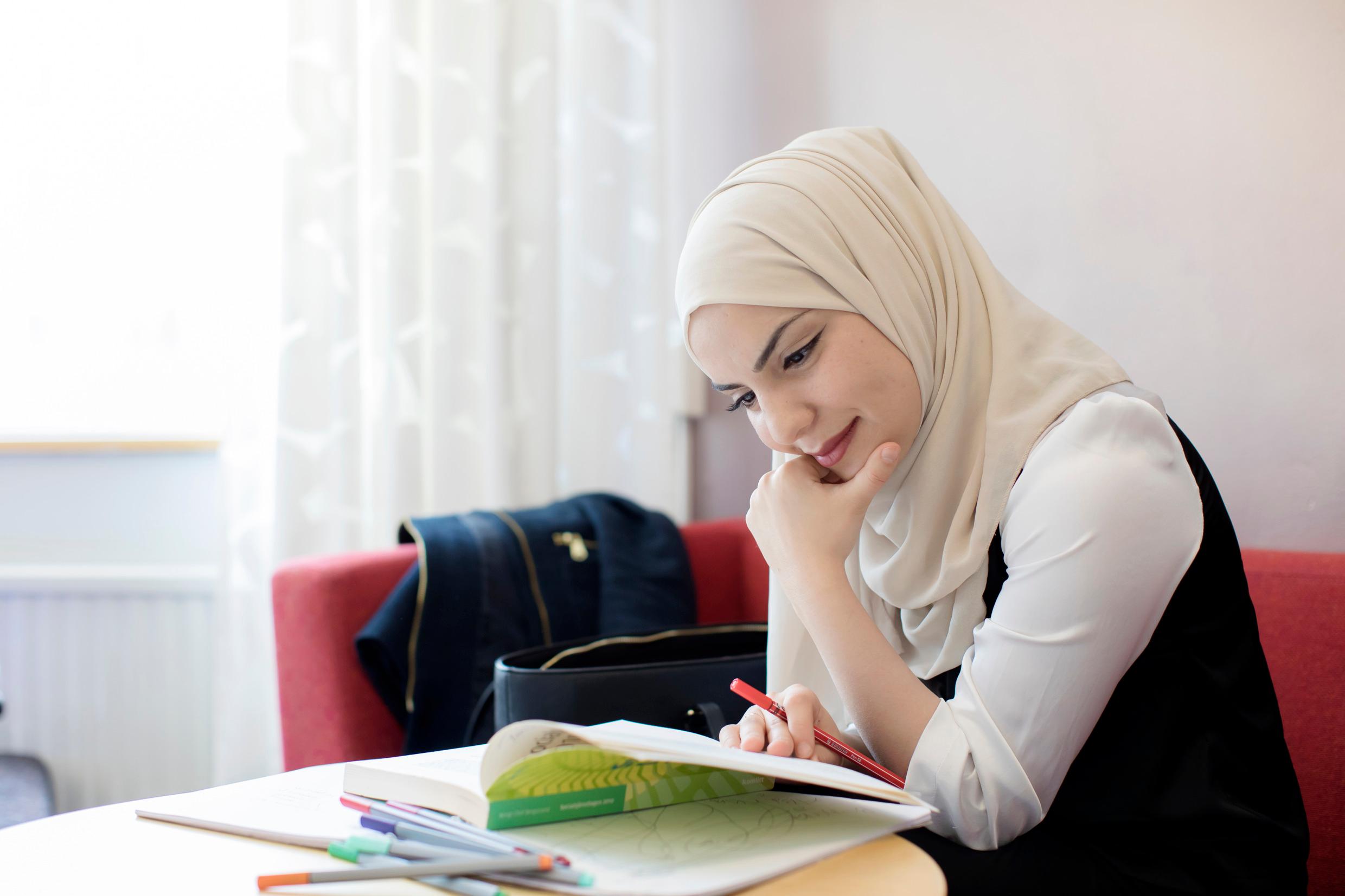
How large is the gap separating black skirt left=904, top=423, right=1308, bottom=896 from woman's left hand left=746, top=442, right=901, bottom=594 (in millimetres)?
250

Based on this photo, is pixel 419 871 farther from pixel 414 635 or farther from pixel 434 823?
pixel 414 635

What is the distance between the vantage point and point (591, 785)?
627 mm

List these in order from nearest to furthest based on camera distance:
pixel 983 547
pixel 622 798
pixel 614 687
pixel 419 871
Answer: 1. pixel 419 871
2. pixel 622 798
3. pixel 983 547
4. pixel 614 687

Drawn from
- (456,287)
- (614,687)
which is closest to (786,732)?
(614,687)

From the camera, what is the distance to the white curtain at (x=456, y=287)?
6.26 feet

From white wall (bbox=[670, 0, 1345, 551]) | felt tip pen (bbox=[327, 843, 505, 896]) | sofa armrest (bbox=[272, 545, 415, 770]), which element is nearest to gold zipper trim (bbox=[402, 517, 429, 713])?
sofa armrest (bbox=[272, 545, 415, 770])

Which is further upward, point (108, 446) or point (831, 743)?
point (108, 446)

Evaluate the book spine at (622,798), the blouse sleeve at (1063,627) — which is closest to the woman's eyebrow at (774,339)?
the blouse sleeve at (1063,627)

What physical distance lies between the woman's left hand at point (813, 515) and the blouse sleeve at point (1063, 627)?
0.52 ft

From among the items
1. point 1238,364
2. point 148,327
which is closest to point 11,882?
point 1238,364

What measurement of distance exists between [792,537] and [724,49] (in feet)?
5.35

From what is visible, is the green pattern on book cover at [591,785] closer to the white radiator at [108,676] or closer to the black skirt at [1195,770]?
the black skirt at [1195,770]

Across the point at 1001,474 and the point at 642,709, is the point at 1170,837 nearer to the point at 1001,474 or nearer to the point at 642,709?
the point at 1001,474

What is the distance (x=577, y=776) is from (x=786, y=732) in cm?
23
